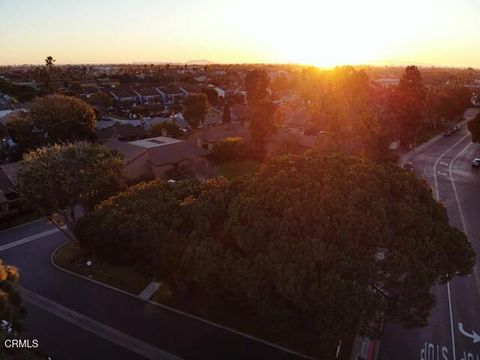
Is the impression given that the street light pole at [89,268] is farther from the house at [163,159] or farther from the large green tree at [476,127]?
the large green tree at [476,127]

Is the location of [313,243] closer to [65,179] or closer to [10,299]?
[10,299]

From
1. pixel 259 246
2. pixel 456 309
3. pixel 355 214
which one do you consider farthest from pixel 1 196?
pixel 456 309

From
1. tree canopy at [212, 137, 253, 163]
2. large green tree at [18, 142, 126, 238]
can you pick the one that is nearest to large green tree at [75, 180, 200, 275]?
large green tree at [18, 142, 126, 238]

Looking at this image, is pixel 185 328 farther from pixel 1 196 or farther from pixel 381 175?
pixel 1 196

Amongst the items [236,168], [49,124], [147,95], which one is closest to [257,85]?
[236,168]

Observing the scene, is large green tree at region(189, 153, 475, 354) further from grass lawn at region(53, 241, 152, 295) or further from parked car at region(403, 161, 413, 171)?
parked car at region(403, 161, 413, 171)

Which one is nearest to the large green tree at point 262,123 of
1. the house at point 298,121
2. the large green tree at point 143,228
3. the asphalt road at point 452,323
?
the house at point 298,121
